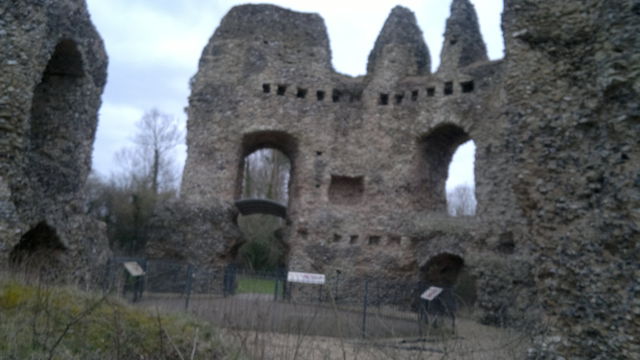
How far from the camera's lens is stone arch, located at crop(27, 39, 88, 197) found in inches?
373

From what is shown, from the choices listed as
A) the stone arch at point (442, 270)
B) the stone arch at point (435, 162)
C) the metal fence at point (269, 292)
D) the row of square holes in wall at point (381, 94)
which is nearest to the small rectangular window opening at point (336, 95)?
the row of square holes in wall at point (381, 94)

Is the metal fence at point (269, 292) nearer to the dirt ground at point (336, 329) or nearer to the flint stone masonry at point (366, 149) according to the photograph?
the dirt ground at point (336, 329)

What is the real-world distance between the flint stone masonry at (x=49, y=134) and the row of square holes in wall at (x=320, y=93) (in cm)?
591

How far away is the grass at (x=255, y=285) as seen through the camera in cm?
1116

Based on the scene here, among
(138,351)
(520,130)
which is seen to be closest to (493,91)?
(520,130)

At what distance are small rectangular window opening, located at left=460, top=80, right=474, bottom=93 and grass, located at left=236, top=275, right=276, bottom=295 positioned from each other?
24.3 ft

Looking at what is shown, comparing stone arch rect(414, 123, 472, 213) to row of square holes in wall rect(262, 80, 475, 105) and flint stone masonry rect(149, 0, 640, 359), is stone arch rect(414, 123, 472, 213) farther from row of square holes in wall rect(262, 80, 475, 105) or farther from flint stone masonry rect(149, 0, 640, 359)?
row of square holes in wall rect(262, 80, 475, 105)

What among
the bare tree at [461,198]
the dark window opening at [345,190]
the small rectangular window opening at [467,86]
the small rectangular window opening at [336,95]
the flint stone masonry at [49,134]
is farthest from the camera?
the bare tree at [461,198]

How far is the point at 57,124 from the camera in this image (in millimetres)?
9734

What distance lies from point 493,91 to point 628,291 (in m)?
10.0

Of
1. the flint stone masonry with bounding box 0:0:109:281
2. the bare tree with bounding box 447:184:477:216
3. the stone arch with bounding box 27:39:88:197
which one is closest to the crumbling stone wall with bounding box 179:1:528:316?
the flint stone masonry with bounding box 0:0:109:281

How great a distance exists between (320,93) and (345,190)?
10.2 ft

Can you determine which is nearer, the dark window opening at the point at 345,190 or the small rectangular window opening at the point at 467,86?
the small rectangular window opening at the point at 467,86

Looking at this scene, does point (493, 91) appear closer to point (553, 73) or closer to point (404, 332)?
point (404, 332)
